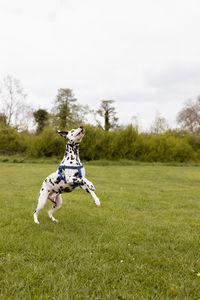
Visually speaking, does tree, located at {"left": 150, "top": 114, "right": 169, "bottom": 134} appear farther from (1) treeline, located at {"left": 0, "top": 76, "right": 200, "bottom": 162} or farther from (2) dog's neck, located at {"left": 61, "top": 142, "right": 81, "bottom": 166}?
(2) dog's neck, located at {"left": 61, "top": 142, "right": 81, "bottom": 166}

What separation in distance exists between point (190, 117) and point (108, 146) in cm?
1742

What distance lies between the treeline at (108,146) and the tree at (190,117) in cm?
1048

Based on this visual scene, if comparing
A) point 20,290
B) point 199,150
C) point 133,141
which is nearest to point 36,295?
point 20,290

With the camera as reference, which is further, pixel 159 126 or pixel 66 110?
pixel 66 110

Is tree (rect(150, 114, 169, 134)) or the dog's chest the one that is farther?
tree (rect(150, 114, 169, 134))

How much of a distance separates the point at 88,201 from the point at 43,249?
317 cm

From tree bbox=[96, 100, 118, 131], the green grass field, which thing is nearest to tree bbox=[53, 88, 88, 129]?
tree bbox=[96, 100, 118, 131]

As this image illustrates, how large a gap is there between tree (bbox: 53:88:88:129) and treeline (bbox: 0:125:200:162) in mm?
9046

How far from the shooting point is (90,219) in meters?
4.58

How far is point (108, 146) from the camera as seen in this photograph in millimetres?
21891

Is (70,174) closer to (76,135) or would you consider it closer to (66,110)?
(76,135)

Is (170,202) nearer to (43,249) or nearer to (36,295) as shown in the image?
(43,249)

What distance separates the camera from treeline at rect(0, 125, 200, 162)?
856 inches

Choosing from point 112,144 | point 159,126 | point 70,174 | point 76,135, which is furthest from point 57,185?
point 159,126
